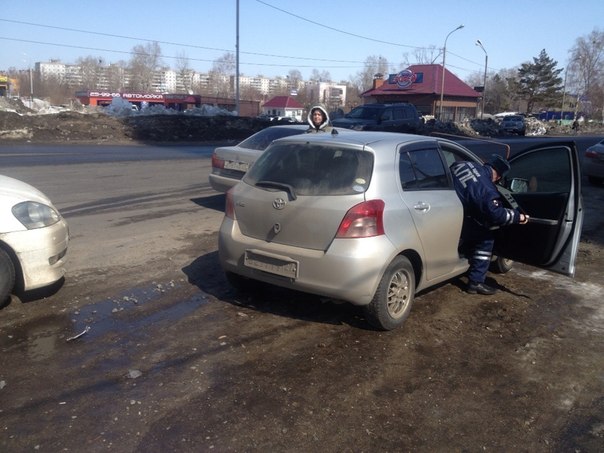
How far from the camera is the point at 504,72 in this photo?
11475cm

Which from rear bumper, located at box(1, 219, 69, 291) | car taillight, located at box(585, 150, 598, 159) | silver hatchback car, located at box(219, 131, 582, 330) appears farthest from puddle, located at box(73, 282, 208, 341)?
car taillight, located at box(585, 150, 598, 159)

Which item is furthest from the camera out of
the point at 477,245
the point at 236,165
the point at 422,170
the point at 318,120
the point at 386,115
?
the point at 386,115

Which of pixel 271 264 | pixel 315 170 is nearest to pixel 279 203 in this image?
pixel 315 170

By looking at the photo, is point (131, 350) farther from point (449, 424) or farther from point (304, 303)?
point (449, 424)

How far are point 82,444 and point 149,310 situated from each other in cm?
208

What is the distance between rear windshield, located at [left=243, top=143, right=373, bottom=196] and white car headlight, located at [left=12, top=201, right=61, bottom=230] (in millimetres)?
1820

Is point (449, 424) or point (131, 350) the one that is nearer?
point (449, 424)

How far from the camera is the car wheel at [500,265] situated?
21.7ft

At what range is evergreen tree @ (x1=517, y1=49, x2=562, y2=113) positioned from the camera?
83062 millimetres

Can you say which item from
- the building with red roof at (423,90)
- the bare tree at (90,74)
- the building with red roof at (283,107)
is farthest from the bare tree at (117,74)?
the building with red roof at (423,90)

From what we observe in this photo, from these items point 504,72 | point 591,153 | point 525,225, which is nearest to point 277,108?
point 504,72

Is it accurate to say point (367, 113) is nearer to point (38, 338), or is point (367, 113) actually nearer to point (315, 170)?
point (315, 170)

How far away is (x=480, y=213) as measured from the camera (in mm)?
5395

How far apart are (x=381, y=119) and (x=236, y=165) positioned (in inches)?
522
